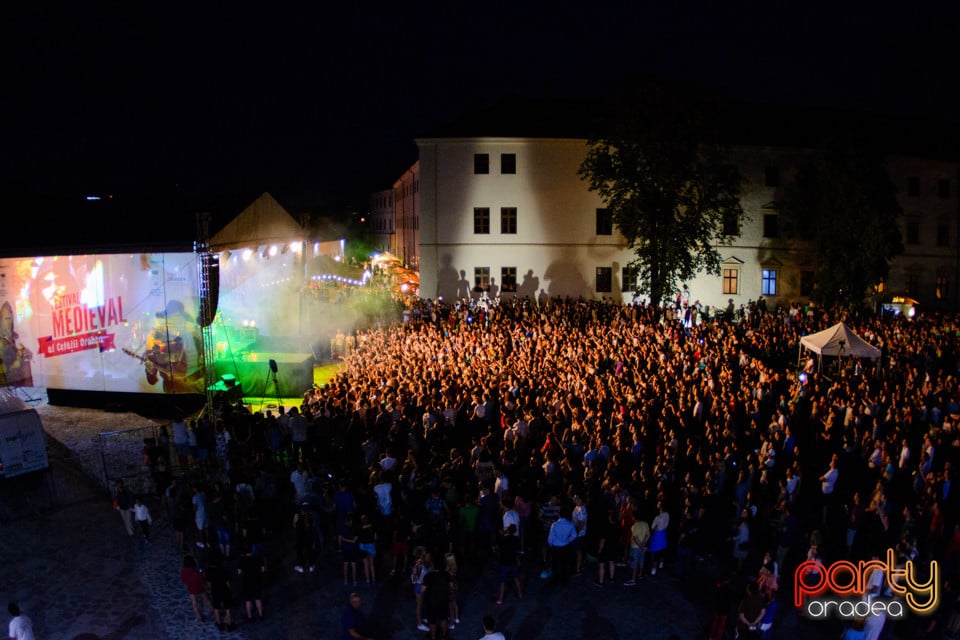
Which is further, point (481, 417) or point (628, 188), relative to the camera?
point (628, 188)

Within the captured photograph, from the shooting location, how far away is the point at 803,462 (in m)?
12.7

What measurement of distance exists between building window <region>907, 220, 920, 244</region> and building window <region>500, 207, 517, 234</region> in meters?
19.5

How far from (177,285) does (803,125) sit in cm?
3063

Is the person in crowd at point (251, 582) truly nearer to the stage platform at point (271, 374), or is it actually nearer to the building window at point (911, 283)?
the stage platform at point (271, 374)

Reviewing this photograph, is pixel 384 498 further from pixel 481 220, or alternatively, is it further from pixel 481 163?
pixel 481 163

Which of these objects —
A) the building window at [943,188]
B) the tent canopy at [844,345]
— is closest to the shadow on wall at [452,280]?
the tent canopy at [844,345]

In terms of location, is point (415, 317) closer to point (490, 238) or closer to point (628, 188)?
point (490, 238)

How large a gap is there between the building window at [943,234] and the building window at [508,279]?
69.6ft

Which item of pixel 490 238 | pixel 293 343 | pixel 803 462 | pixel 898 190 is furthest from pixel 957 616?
pixel 898 190

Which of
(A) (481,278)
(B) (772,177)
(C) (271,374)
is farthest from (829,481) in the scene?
(B) (772,177)

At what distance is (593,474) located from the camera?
33.6 ft

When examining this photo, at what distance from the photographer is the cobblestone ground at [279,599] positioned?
28.3 ft

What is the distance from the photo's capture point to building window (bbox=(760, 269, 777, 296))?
33.2 m

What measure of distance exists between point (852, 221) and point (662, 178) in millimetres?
8578
